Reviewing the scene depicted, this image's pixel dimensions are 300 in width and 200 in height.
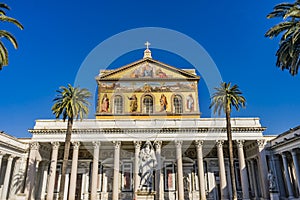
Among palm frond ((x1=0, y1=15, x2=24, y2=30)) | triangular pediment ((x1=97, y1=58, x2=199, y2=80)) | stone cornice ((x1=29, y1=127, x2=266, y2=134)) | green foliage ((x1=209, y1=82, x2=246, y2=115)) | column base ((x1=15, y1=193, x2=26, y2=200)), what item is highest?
triangular pediment ((x1=97, y1=58, x2=199, y2=80))

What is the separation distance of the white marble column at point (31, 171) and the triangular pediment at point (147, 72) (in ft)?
36.8

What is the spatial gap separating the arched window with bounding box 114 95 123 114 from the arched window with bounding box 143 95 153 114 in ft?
9.50

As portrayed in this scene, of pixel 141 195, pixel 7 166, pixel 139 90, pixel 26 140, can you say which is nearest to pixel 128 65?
pixel 139 90

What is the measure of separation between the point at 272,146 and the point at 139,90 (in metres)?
16.3

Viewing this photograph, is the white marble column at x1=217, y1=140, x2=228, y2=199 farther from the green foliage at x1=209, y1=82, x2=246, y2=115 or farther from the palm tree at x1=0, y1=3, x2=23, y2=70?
the palm tree at x1=0, y1=3, x2=23, y2=70

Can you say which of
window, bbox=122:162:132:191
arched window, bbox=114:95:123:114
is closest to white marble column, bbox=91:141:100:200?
window, bbox=122:162:132:191

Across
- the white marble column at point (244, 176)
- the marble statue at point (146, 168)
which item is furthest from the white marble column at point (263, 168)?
the marble statue at point (146, 168)

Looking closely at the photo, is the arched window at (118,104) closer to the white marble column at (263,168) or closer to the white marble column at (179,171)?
the white marble column at (179,171)

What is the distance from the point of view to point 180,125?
83.6 ft

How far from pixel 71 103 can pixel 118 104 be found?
9.63 metres

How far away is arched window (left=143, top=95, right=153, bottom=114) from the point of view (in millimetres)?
29694

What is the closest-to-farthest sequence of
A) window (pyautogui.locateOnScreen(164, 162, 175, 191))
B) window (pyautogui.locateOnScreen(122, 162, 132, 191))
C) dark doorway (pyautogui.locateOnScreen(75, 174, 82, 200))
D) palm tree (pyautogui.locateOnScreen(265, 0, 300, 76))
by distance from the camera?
palm tree (pyautogui.locateOnScreen(265, 0, 300, 76)), window (pyautogui.locateOnScreen(122, 162, 132, 191)), window (pyautogui.locateOnScreen(164, 162, 175, 191)), dark doorway (pyautogui.locateOnScreen(75, 174, 82, 200))

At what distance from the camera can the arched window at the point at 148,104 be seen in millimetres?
29694

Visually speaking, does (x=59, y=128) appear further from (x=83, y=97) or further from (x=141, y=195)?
(x=141, y=195)
